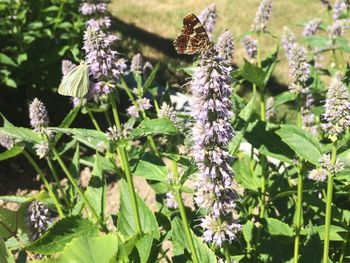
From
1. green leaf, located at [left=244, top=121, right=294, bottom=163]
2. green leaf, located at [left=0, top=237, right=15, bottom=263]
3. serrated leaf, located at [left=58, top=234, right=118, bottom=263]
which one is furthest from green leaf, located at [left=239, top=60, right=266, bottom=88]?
green leaf, located at [left=0, top=237, right=15, bottom=263]

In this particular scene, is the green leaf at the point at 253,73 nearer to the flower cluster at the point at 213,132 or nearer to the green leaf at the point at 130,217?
the green leaf at the point at 130,217

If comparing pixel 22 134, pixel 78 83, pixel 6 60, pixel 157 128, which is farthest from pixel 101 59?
pixel 6 60

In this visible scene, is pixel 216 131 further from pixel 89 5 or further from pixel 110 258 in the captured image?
pixel 89 5

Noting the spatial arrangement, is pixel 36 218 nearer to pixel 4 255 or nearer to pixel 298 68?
pixel 4 255

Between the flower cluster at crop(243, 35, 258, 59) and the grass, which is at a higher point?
the grass

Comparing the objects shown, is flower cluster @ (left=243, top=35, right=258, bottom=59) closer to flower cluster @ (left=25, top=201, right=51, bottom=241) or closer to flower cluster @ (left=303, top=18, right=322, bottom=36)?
flower cluster @ (left=303, top=18, right=322, bottom=36)

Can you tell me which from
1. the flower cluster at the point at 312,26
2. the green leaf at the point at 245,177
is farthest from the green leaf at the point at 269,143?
the flower cluster at the point at 312,26

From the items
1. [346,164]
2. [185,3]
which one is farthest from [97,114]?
[185,3]
